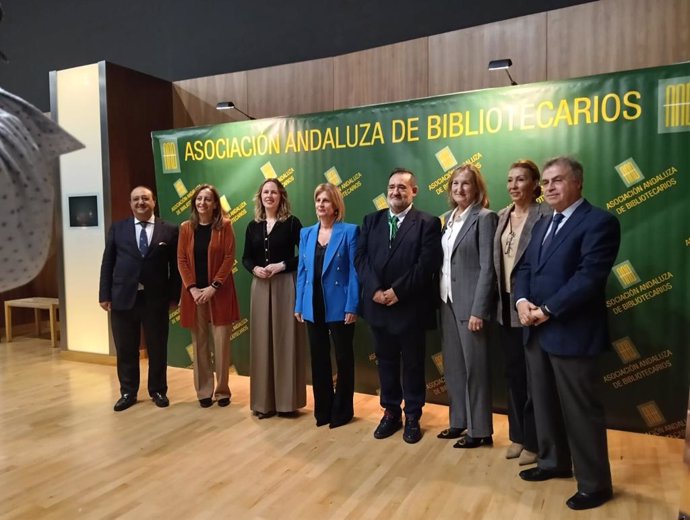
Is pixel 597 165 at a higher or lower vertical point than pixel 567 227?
higher

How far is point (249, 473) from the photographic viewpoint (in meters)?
2.96

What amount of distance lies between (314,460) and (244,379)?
1.94 metres

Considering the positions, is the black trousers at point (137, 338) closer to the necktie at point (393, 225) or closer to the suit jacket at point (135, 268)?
the suit jacket at point (135, 268)

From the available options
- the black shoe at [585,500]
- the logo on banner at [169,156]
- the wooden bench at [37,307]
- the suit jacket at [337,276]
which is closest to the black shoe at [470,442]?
the black shoe at [585,500]

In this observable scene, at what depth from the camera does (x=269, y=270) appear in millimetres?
3781

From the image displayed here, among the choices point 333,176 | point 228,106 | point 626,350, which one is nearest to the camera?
point 626,350

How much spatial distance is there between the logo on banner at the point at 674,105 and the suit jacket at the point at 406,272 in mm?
1432

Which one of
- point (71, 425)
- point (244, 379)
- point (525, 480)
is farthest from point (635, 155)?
point (71, 425)

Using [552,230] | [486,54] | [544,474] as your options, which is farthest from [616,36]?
[544,474]

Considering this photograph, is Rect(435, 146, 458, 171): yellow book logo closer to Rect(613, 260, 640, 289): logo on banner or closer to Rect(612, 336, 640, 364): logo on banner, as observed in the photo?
Rect(613, 260, 640, 289): logo on banner

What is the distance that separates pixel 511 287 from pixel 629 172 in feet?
3.68

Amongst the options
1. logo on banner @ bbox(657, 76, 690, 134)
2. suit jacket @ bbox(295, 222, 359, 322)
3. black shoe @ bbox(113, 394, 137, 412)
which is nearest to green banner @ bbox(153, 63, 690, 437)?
logo on banner @ bbox(657, 76, 690, 134)

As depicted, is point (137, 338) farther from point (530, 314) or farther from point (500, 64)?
point (500, 64)

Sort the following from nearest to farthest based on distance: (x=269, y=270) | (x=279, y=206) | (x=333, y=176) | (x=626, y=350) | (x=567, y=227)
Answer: (x=567, y=227), (x=626, y=350), (x=269, y=270), (x=279, y=206), (x=333, y=176)
